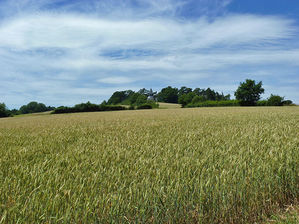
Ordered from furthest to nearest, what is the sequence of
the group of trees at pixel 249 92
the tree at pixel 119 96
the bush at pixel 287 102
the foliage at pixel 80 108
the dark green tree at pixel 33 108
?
the tree at pixel 119 96, the dark green tree at pixel 33 108, the group of trees at pixel 249 92, the bush at pixel 287 102, the foliage at pixel 80 108

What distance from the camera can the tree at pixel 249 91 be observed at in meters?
63.4

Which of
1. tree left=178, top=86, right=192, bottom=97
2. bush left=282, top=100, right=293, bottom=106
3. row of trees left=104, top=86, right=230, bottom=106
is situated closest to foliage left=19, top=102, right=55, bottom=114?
row of trees left=104, top=86, right=230, bottom=106

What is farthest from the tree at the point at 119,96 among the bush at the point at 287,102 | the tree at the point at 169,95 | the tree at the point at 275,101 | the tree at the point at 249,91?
the bush at the point at 287,102

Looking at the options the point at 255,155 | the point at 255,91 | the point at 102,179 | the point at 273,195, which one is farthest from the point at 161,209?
the point at 255,91

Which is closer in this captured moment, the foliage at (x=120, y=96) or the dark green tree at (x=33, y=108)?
the dark green tree at (x=33, y=108)

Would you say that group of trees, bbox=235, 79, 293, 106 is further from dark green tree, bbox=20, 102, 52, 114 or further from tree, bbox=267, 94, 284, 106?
dark green tree, bbox=20, 102, 52, 114

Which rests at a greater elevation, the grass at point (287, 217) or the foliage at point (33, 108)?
the foliage at point (33, 108)

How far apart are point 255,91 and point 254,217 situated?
225 ft

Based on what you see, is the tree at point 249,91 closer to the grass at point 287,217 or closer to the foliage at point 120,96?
the grass at point 287,217

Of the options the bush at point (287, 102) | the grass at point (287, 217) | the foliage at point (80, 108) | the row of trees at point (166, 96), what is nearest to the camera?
the grass at point (287, 217)

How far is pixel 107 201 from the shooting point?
1.90 meters

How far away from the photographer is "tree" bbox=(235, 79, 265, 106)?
63.4 metres

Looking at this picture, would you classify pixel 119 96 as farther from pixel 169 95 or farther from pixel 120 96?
pixel 169 95

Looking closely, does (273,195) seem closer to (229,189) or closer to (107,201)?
(229,189)
